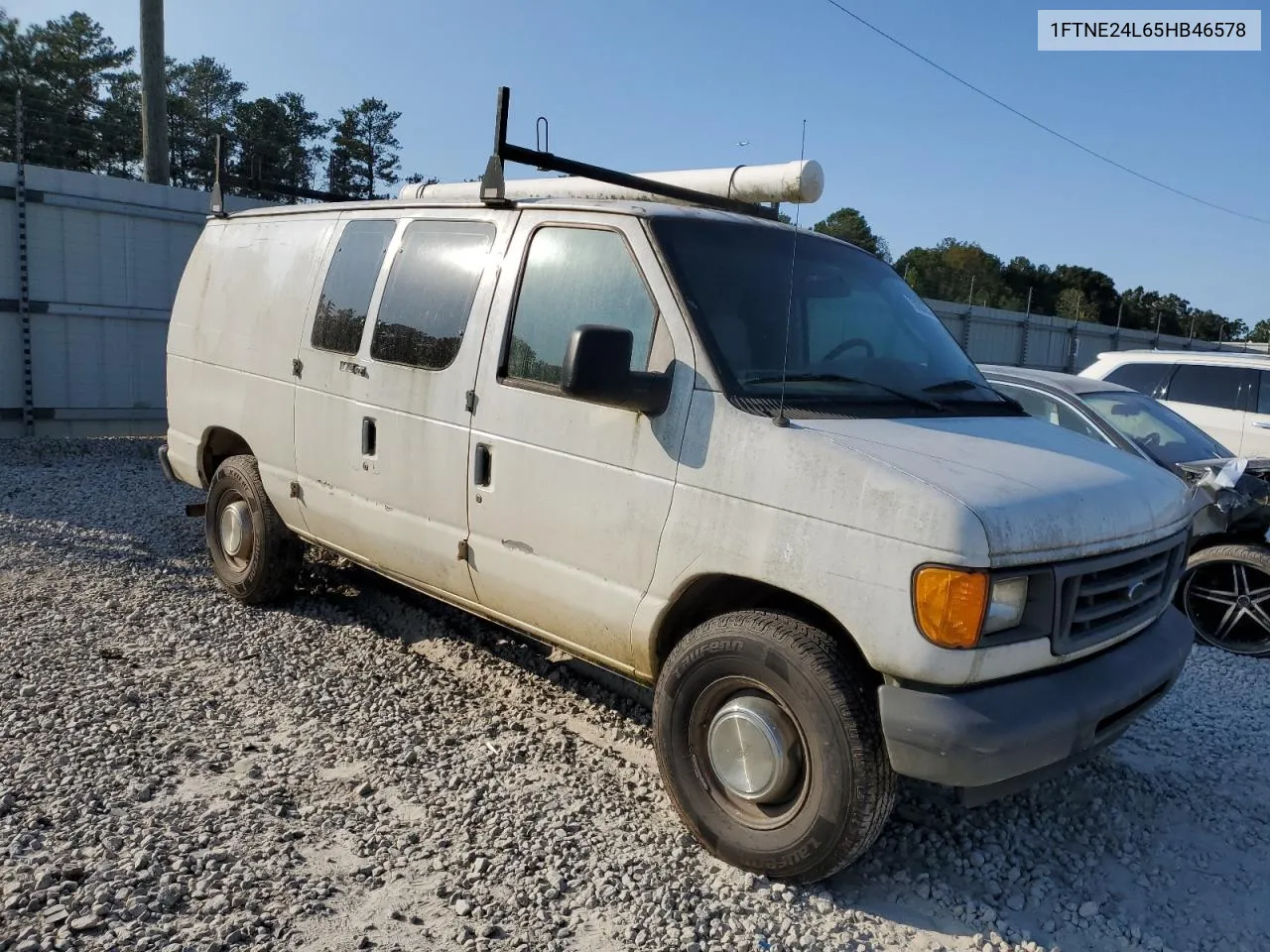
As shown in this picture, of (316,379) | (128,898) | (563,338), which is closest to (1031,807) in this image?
(563,338)

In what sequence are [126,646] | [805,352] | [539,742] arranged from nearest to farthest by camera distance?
[805,352] → [539,742] → [126,646]

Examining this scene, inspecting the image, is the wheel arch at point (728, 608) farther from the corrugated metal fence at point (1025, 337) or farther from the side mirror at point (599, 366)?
the corrugated metal fence at point (1025, 337)

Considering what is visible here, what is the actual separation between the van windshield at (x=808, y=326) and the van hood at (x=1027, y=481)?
241 millimetres

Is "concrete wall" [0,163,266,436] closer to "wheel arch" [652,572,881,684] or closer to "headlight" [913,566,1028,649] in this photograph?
"wheel arch" [652,572,881,684]

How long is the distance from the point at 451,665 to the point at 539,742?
3.31ft

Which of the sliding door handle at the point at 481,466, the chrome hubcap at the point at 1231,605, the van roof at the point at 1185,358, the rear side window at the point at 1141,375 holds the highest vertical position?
the van roof at the point at 1185,358

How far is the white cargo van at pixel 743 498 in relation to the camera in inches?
113

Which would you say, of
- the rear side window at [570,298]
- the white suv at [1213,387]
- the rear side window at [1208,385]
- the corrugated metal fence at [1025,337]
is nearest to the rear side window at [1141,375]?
the white suv at [1213,387]

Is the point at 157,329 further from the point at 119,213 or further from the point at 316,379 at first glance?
the point at 316,379

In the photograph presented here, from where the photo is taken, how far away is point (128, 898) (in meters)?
2.84

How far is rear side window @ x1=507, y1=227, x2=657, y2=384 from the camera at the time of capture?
11.9 ft

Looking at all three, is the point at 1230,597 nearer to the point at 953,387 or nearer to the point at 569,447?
the point at 953,387

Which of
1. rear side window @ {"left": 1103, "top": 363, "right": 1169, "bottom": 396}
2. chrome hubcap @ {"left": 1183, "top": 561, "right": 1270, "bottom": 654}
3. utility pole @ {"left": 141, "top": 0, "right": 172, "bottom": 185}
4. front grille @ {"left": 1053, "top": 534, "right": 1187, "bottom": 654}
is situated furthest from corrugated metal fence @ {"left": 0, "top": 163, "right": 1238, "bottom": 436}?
front grille @ {"left": 1053, "top": 534, "right": 1187, "bottom": 654}

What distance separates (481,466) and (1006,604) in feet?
7.11
